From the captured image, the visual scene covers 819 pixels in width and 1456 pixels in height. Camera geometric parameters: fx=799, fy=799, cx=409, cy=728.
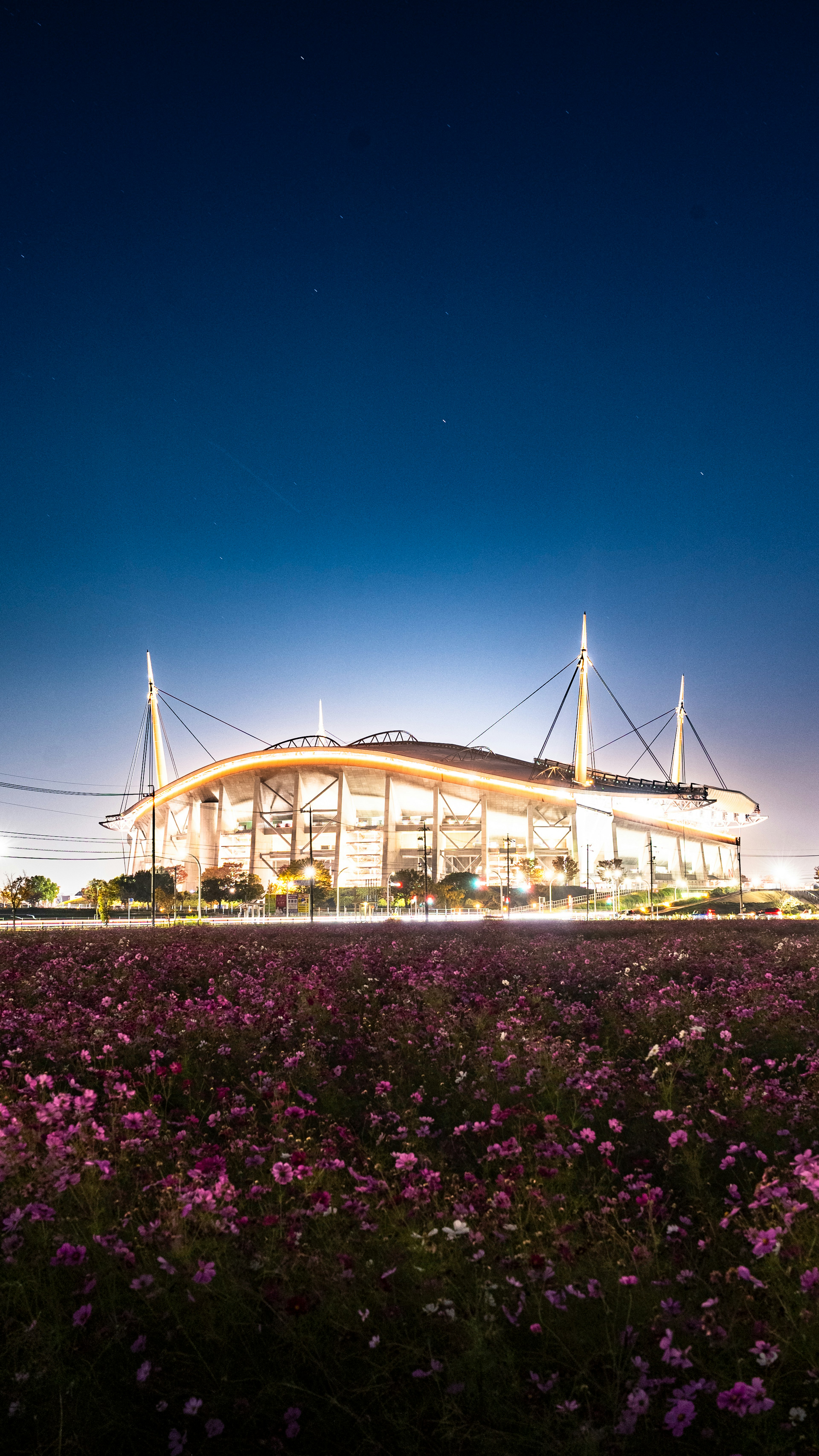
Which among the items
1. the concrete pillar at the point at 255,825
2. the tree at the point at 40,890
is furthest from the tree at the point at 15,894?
the concrete pillar at the point at 255,825

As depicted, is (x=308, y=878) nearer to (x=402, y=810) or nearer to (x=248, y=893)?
(x=248, y=893)

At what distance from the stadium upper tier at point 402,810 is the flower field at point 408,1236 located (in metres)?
92.8

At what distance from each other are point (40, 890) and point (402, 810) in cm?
5233

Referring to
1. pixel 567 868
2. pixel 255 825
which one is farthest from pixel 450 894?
pixel 255 825

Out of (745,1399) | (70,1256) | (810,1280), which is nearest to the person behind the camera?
(745,1399)

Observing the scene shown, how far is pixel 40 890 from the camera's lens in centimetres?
10825

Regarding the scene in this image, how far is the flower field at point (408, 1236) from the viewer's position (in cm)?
361

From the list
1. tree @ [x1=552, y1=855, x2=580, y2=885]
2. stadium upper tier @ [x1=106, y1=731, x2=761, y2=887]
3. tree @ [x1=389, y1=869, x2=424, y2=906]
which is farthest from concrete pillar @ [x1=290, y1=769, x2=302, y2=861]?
tree @ [x1=552, y1=855, x2=580, y2=885]

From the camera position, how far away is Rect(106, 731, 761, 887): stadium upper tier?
111 meters

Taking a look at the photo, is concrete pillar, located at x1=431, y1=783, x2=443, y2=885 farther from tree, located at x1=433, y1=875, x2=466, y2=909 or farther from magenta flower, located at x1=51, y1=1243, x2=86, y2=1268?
magenta flower, located at x1=51, y1=1243, x2=86, y2=1268

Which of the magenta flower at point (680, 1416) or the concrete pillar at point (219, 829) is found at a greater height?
the concrete pillar at point (219, 829)

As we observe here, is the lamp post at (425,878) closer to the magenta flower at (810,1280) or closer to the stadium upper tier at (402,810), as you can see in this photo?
the stadium upper tier at (402,810)

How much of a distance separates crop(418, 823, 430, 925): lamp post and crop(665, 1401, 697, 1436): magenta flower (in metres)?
42.2

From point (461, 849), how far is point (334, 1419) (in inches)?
4444
